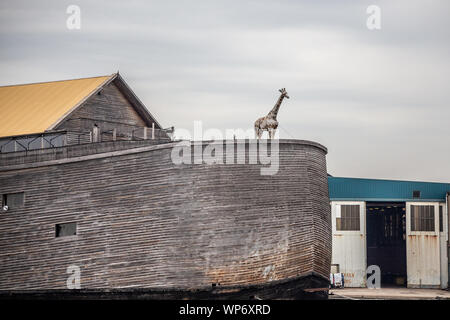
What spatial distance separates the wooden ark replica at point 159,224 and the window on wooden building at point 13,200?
4 centimetres

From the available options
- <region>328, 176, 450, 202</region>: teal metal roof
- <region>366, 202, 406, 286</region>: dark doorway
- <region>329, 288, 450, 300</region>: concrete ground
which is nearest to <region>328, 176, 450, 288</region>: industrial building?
<region>328, 176, 450, 202</region>: teal metal roof

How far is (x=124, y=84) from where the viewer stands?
44.2 m

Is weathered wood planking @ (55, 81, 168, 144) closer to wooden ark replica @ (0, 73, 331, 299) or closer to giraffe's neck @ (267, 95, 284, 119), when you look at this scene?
wooden ark replica @ (0, 73, 331, 299)

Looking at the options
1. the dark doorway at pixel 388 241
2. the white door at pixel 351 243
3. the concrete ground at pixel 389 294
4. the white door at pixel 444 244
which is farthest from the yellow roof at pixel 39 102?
the white door at pixel 444 244

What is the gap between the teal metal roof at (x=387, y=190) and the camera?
49.9m

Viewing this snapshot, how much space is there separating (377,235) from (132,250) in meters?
25.3

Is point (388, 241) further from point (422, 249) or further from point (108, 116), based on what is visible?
point (108, 116)

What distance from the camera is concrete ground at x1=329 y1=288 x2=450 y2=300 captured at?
43000mm

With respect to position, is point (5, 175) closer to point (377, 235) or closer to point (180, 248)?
point (180, 248)

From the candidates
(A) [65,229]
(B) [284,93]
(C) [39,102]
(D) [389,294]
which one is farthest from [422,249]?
(A) [65,229]

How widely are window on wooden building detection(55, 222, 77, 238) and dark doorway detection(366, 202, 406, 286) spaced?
76.3ft

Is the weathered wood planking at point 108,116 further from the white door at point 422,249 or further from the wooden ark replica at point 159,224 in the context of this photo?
the white door at point 422,249
